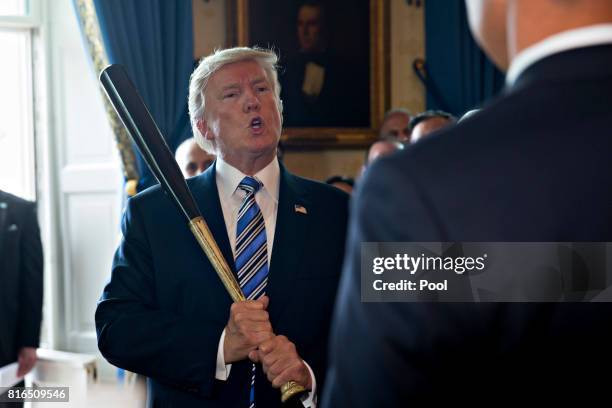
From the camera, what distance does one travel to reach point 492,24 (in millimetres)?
1139

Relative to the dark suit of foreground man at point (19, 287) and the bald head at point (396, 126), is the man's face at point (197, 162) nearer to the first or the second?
the dark suit of foreground man at point (19, 287)

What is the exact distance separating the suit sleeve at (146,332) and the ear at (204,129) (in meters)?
0.47

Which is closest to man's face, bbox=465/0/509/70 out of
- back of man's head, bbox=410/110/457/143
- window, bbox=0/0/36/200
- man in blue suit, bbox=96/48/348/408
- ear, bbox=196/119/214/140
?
man in blue suit, bbox=96/48/348/408

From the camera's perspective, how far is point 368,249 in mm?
1083

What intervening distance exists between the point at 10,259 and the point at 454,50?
458 centimetres

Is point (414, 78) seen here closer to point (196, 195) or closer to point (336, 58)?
point (336, 58)

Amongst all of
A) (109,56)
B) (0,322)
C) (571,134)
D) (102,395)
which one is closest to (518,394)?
(571,134)

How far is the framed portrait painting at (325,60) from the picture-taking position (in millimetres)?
6543

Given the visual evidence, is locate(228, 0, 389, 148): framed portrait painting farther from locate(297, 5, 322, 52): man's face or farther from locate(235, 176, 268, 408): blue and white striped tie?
locate(235, 176, 268, 408): blue and white striped tie

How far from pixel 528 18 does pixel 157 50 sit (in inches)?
204

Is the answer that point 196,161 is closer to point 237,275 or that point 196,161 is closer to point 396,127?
point 237,275

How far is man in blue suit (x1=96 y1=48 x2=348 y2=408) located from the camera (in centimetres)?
232

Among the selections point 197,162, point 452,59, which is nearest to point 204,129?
point 197,162

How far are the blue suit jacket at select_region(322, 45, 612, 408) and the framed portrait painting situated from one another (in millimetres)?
5463
